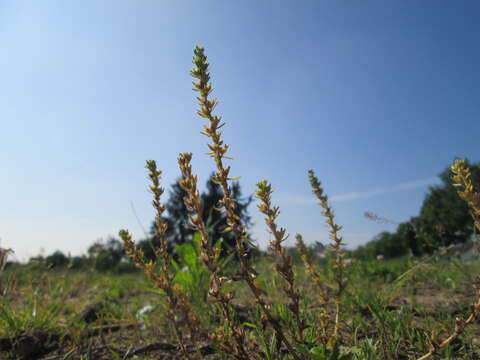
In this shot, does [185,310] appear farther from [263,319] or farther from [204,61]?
[204,61]

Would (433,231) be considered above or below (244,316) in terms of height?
above

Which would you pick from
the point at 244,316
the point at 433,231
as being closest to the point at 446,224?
the point at 433,231

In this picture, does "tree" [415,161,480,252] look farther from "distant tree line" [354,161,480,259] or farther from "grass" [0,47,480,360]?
"grass" [0,47,480,360]

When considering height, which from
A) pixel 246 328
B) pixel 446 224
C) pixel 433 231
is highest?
pixel 446 224

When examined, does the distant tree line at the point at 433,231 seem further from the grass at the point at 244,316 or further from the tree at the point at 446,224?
the grass at the point at 244,316

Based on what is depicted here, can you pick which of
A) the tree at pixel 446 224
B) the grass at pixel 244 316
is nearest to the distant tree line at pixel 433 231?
the tree at pixel 446 224

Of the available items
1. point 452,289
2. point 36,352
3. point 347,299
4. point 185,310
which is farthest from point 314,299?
point 36,352

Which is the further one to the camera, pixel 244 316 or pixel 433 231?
pixel 433 231

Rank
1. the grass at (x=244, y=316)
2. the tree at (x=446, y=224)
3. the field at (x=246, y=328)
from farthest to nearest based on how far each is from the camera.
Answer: the tree at (x=446, y=224)
the field at (x=246, y=328)
the grass at (x=244, y=316)

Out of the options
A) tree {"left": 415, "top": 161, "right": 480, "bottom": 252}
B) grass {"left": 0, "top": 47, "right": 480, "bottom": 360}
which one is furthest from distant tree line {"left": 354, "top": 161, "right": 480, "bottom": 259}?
grass {"left": 0, "top": 47, "right": 480, "bottom": 360}

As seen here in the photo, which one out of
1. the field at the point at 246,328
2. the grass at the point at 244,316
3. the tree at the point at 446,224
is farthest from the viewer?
the tree at the point at 446,224

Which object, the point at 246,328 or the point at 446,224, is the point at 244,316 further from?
the point at 446,224

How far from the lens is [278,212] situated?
4.75 feet

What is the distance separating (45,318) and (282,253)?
120 inches
